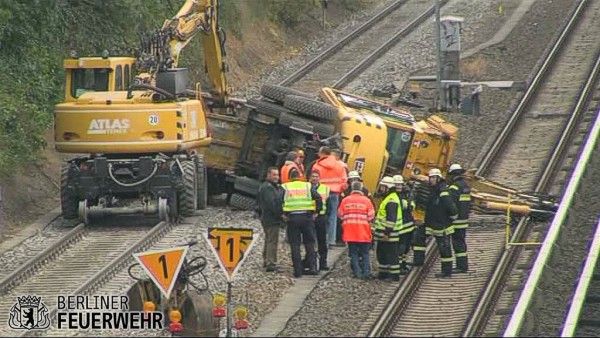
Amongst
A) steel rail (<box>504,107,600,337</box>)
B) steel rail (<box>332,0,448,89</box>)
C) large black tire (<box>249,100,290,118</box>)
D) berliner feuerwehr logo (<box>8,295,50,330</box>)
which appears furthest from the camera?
steel rail (<box>332,0,448,89</box>)

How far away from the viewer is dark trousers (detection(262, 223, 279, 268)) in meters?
21.7

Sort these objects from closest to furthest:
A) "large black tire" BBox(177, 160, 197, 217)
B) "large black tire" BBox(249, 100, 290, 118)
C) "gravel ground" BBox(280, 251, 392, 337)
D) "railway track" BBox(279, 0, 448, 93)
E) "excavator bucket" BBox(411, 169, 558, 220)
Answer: "gravel ground" BBox(280, 251, 392, 337) < "excavator bucket" BBox(411, 169, 558, 220) < "large black tire" BBox(177, 160, 197, 217) < "large black tire" BBox(249, 100, 290, 118) < "railway track" BBox(279, 0, 448, 93)

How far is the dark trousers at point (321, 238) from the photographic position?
72.1 ft

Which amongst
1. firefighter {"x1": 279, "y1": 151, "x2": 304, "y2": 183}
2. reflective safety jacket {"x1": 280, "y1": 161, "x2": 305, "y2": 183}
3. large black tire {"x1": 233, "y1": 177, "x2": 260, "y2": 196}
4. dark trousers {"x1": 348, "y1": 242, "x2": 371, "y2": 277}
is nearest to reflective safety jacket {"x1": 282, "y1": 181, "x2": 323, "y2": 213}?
firefighter {"x1": 279, "y1": 151, "x2": 304, "y2": 183}

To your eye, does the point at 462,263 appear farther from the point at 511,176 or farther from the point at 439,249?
the point at 511,176

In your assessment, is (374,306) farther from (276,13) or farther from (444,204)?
(276,13)

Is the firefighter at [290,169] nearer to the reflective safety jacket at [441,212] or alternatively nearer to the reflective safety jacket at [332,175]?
the reflective safety jacket at [332,175]

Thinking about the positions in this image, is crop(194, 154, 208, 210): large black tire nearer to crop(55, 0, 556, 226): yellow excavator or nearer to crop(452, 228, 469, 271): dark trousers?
crop(55, 0, 556, 226): yellow excavator

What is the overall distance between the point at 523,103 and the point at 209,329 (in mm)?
17716

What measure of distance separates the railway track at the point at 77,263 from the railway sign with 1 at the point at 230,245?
2702 mm

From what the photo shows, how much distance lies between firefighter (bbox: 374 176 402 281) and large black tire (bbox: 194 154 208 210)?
18.1ft

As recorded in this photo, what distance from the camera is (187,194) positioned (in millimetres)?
25656

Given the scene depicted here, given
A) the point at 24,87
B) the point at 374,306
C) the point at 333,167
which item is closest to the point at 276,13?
the point at 24,87

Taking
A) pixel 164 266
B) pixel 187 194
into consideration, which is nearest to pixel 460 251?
pixel 164 266
